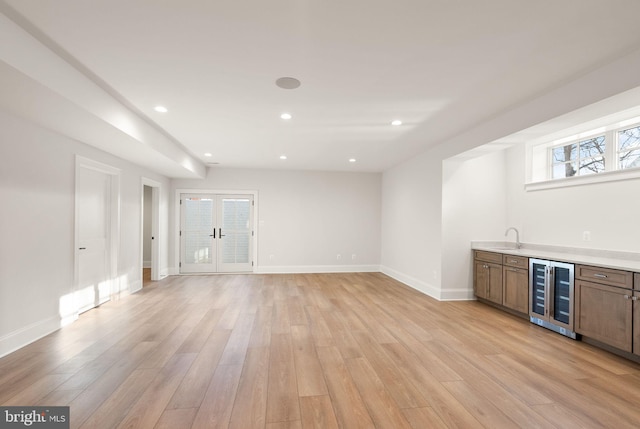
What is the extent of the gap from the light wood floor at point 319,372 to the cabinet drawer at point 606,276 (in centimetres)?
72

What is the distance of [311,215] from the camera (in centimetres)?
751

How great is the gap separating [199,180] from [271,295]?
12.0 feet

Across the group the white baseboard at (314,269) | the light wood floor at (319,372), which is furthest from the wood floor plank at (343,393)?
the white baseboard at (314,269)

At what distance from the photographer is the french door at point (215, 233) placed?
7148 millimetres

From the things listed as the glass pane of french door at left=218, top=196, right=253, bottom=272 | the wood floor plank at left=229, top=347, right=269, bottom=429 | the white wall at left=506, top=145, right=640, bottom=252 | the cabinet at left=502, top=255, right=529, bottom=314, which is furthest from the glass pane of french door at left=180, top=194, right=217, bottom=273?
the white wall at left=506, top=145, right=640, bottom=252

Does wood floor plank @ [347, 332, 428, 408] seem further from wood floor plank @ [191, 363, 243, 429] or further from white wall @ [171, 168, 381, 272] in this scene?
white wall @ [171, 168, 381, 272]

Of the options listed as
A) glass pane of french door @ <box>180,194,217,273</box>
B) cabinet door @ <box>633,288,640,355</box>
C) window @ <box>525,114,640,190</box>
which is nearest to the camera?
cabinet door @ <box>633,288,640,355</box>

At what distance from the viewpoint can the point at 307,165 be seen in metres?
6.85

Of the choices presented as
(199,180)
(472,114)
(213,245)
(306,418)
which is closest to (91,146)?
(199,180)

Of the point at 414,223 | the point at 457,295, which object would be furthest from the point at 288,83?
the point at 457,295

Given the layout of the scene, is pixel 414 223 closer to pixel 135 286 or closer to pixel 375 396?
pixel 375 396

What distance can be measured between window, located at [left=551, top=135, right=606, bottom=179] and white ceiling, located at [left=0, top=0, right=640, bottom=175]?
1.64 m

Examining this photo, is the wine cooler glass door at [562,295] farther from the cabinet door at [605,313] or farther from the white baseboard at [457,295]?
the white baseboard at [457,295]

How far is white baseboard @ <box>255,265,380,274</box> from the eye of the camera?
288 inches
